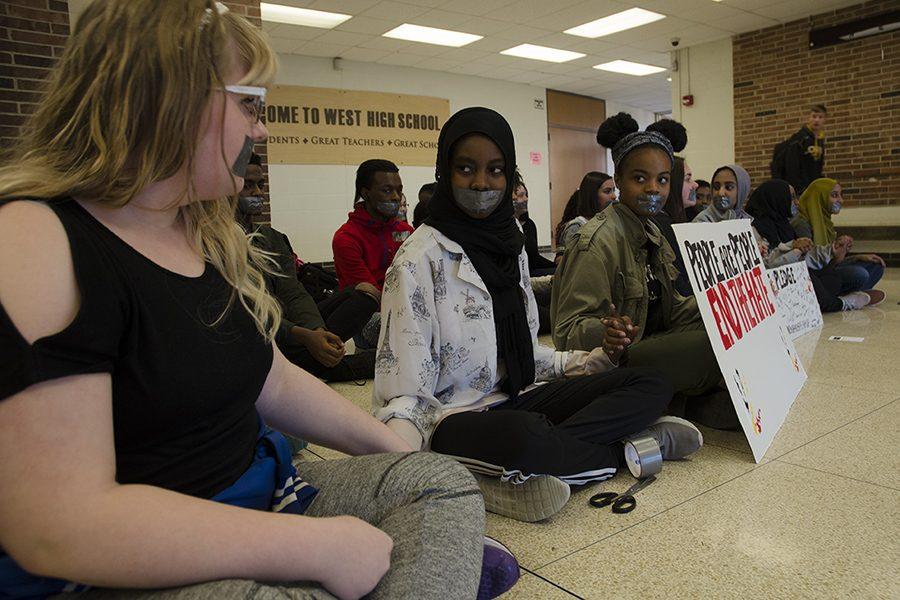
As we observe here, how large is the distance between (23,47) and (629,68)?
904cm

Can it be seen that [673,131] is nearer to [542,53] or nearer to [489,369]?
[489,369]

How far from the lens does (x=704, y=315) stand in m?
2.07

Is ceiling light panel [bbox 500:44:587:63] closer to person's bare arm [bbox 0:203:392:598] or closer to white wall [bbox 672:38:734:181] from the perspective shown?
white wall [bbox 672:38:734:181]

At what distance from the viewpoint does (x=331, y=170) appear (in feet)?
32.3

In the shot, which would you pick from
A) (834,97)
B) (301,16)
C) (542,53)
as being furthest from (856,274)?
(301,16)

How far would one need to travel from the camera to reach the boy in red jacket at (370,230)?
396 cm

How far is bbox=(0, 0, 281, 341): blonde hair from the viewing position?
79 centimetres

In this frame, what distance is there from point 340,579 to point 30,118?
2.24 feet

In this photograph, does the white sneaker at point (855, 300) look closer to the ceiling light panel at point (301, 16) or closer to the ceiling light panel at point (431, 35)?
the ceiling light panel at point (431, 35)

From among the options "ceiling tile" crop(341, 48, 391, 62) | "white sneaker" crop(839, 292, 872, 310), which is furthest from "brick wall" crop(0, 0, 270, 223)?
"ceiling tile" crop(341, 48, 391, 62)

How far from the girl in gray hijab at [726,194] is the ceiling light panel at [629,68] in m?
6.43

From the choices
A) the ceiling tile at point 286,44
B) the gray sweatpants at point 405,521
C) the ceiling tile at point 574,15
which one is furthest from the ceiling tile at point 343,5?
the gray sweatpants at point 405,521

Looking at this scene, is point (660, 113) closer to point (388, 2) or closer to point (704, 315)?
point (388, 2)

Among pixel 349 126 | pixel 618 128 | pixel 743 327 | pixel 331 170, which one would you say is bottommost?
pixel 743 327
